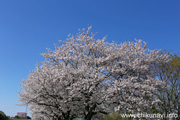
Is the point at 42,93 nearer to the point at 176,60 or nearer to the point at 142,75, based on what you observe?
the point at 142,75

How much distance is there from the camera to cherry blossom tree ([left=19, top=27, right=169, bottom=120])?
→ 13.5 meters

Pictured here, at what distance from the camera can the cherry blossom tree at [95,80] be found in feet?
44.2

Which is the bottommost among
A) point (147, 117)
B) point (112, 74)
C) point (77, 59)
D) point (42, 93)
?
point (147, 117)

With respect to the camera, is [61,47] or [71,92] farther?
[61,47]

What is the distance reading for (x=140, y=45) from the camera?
17.0m

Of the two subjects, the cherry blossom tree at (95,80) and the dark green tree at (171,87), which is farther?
the dark green tree at (171,87)

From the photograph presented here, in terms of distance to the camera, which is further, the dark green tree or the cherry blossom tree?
the dark green tree

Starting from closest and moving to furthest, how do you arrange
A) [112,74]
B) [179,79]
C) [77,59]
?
[112,74] → [77,59] → [179,79]

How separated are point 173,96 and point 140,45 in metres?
9.29

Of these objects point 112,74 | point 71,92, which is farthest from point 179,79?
point 71,92

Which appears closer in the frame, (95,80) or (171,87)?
(95,80)

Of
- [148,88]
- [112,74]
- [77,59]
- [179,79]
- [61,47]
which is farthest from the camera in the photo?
[179,79]

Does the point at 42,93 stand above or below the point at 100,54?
below

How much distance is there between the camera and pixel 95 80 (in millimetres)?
13906
